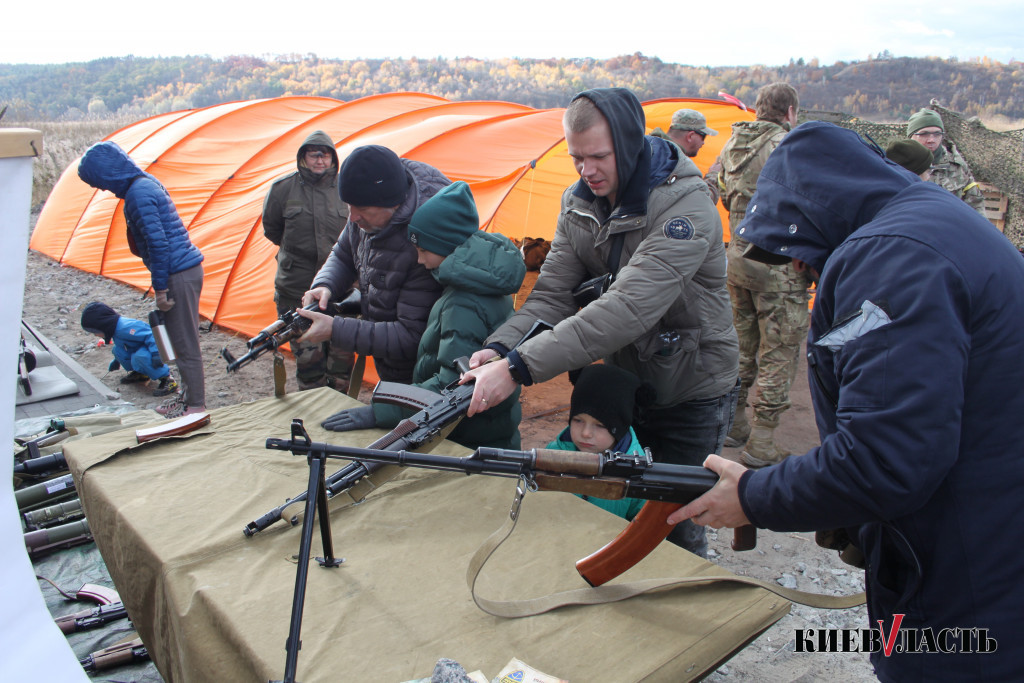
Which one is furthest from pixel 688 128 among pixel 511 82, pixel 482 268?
pixel 511 82

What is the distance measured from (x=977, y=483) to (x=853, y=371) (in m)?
0.34

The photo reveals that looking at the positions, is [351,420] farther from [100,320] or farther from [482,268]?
[100,320]

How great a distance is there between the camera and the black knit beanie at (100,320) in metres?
5.84

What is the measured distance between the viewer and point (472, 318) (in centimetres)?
271

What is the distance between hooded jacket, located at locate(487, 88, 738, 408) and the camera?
2.22 m

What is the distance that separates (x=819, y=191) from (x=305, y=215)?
15.4ft

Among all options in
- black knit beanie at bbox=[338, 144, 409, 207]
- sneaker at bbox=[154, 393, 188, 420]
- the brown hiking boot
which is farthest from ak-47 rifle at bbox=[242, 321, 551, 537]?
sneaker at bbox=[154, 393, 188, 420]

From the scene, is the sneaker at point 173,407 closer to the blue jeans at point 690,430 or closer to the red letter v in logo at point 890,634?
the blue jeans at point 690,430

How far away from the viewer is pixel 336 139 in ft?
31.1

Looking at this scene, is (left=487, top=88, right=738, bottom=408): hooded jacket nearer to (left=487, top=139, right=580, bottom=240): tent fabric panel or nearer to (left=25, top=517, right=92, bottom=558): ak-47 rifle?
(left=25, top=517, right=92, bottom=558): ak-47 rifle

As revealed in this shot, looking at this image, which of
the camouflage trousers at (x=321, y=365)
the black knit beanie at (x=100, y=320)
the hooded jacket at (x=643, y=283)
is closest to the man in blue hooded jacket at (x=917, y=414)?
the hooded jacket at (x=643, y=283)

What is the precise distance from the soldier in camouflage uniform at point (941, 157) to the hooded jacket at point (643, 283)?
14.1ft

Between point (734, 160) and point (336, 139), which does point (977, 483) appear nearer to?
point (734, 160)

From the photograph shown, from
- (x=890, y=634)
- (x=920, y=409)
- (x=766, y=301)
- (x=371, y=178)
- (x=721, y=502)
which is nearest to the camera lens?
(x=920, y=409)
